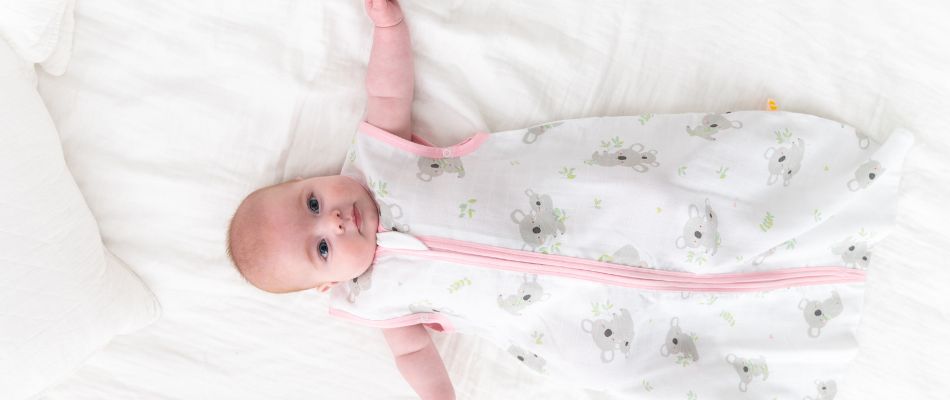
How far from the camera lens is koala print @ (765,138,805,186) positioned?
138 cm

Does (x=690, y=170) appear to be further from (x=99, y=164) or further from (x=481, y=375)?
(x=99, y=164)

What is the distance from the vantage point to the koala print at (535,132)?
4.80ft

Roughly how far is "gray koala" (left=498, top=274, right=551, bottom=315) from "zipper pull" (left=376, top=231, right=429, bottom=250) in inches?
7.5

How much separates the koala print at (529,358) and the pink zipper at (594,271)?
0.68ft

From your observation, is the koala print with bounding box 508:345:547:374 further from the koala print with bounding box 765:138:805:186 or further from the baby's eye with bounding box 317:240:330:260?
the koala print with bounding box 765:138:805:186

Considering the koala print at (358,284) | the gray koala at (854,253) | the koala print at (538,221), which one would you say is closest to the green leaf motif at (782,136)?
the gray koala at (854,253)

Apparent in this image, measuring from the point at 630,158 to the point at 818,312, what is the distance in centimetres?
49

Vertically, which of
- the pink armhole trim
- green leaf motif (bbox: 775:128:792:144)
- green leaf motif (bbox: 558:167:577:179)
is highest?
green leaf motif (bbox: 775:128:792:144)

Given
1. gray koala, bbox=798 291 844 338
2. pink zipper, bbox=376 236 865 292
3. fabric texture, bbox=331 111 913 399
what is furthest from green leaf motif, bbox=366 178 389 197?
gray koala, bbox=798 291 844 338

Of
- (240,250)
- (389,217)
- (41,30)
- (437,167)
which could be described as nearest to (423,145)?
(437,167)

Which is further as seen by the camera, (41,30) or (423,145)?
(423,145)

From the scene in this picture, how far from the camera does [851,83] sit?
→ 1495 mm

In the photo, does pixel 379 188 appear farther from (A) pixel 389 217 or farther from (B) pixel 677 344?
(B) pixel 677 344

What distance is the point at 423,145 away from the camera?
1.45 metres
